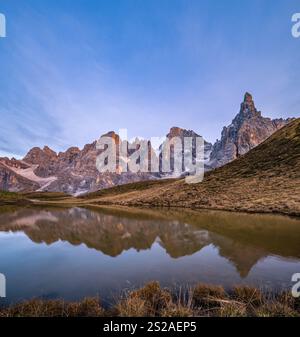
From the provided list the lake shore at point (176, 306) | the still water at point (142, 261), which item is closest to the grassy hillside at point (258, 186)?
the still water at point (142, 261)

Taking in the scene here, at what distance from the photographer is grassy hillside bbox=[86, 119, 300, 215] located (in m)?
58.8

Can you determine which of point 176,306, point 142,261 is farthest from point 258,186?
point 176,306

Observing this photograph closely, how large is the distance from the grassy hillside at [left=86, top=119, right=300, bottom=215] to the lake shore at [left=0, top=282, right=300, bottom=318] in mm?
39837

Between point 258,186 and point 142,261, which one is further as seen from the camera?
point 258,186

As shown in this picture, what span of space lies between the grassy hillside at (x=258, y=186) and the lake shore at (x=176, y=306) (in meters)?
39.8

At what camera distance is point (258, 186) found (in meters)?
73.8

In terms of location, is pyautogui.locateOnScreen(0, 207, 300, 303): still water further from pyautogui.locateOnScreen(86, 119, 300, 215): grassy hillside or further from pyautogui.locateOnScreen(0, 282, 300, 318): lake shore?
pyautogui.locateOnScreen(86, 119, 300, 215): grassy hillside

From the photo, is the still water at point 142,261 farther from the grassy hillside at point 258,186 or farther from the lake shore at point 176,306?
the grassy hillside at point 258,186

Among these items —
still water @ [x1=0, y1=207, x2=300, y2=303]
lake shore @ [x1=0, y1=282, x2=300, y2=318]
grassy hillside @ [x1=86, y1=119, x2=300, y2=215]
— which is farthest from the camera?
grassy hillside @ [x1=86, y1=119, x2=300, y2=215]

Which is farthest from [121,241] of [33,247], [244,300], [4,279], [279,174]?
[279,174]

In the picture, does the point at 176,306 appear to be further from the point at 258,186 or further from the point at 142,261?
the point at 258,186

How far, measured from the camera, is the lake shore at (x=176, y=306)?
9.36 meters

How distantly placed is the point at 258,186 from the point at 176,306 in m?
69.9

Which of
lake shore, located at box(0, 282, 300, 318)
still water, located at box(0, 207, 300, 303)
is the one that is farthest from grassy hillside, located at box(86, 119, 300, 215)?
lake shore, located at box(0, 282, 300, 318)
